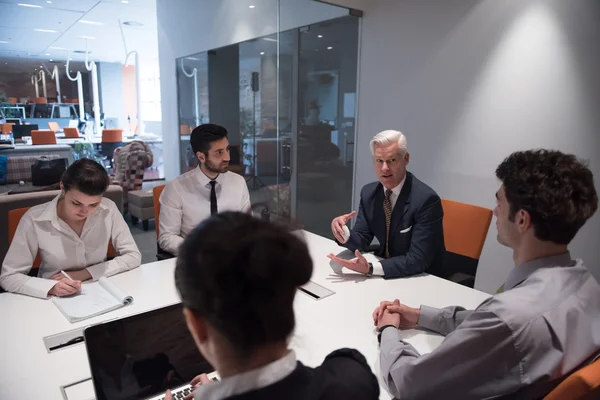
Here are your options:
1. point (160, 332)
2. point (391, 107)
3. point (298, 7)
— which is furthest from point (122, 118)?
point (160, 332)

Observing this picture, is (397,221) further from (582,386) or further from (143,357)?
(143,357)

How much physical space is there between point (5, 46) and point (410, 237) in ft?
24.2

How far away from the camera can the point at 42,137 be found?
7.30 meters

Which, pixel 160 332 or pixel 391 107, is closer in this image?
pixel 160 332

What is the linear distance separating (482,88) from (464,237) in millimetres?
A: 1440

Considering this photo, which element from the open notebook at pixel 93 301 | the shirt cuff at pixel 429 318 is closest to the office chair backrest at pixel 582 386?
the shirt cuff at pixel 429 318

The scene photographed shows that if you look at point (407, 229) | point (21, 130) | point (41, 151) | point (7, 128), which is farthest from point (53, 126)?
point (407, 229)

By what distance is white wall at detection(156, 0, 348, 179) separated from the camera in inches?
171

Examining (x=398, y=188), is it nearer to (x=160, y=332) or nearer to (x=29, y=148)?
(x=160, y=332)

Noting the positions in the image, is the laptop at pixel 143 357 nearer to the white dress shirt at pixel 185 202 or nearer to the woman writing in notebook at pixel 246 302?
the woman writing in notebook at pixel 246 302

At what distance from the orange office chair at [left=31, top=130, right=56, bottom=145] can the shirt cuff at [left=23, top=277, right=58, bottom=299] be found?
6.54 metres

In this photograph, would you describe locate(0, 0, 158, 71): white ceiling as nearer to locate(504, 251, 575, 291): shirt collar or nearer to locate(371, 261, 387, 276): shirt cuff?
locate(371, 261, 387, 276): shirt cuff

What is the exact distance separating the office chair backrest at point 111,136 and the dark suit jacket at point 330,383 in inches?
350

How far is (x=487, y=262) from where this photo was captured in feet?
11.1
